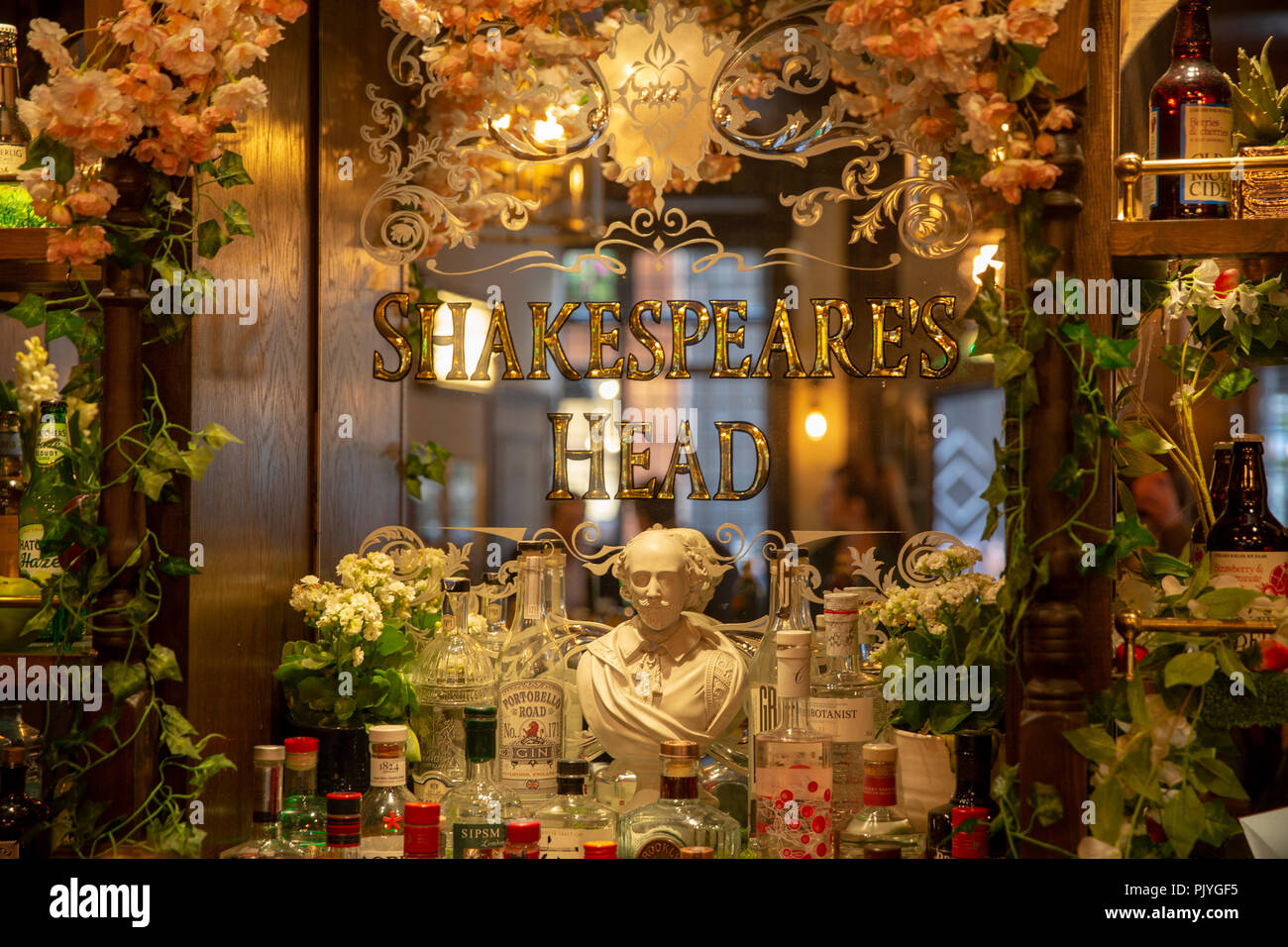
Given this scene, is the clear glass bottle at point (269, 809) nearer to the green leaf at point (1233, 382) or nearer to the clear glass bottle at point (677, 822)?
the clear glass bottle at point (677, 822)

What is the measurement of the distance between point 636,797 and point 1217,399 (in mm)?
1276

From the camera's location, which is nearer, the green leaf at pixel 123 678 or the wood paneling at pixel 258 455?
the green leaf at pixel 123 678

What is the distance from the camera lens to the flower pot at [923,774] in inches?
77.5

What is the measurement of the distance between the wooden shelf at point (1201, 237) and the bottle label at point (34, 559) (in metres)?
1.71

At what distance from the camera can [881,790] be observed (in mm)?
1859

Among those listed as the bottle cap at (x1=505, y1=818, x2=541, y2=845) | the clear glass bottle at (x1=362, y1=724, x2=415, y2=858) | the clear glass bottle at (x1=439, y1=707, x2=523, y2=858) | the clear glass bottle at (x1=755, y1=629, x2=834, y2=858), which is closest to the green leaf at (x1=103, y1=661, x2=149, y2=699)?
the clear glass bottle at (x1=362, y1=724, x2=415, y2=858)

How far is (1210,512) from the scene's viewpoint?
204 centimetres

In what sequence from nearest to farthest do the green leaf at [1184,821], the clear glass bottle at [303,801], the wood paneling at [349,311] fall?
the green leaf at [1184,821], the clear glass bottle at [303,801], the wood paneling at [349,311]

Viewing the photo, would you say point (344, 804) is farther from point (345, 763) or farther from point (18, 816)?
point (18, 816)

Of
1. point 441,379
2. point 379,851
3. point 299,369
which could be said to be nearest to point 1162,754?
point 379,851

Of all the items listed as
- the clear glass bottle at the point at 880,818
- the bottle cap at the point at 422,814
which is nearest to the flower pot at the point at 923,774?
the clear glass bottle at the point at 880,818

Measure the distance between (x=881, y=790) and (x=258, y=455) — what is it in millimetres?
1154

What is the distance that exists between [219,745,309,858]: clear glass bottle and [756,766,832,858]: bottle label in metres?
0.72

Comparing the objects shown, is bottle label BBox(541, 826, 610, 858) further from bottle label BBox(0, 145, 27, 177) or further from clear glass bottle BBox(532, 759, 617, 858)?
bottle label BBox(0, 145, 27, 177)
